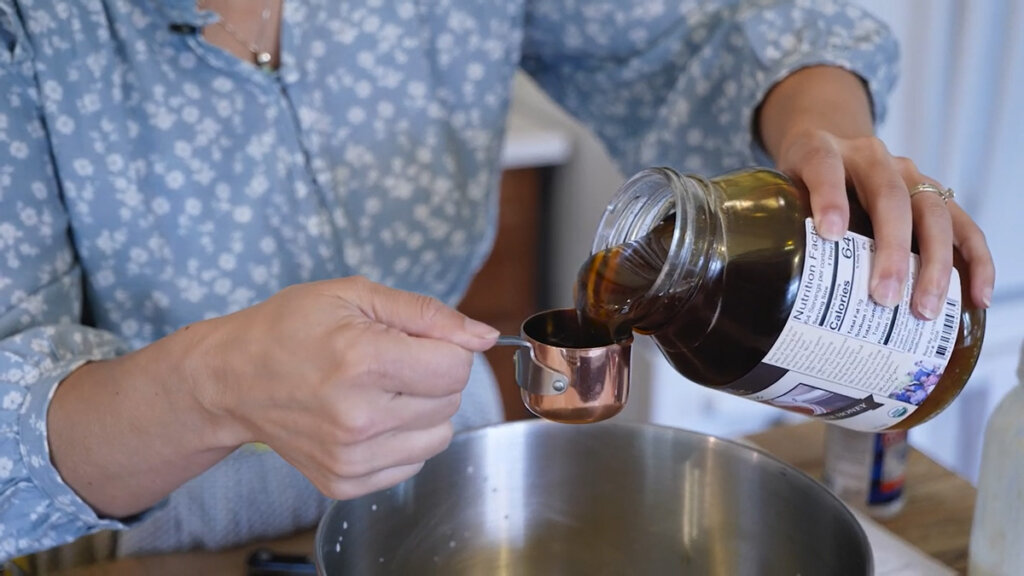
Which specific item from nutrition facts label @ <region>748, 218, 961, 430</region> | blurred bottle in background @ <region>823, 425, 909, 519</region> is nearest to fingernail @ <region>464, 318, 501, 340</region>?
nutrition facts label @ <region>748, 218, 961, 430</region>

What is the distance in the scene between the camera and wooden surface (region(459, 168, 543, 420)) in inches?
68.0

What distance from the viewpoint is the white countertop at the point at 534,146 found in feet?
5.36

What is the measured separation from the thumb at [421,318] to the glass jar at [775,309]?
0.10 meters

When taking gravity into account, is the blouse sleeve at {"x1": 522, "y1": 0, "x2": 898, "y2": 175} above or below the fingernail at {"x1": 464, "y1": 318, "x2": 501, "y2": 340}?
above

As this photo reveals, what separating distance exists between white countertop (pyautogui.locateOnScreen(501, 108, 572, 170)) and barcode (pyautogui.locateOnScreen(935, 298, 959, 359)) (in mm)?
1097

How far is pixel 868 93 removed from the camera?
2.78 ft

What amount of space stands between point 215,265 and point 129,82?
17 cm

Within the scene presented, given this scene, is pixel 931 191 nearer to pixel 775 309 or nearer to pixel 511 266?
pixel 775 309

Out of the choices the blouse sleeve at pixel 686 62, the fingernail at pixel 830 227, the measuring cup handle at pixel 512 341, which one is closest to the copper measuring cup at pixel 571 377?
the measuring cup handle at pixel 512 341

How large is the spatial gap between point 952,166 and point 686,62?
0.74 meters

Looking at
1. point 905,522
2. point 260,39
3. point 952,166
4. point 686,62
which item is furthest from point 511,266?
point 905,522

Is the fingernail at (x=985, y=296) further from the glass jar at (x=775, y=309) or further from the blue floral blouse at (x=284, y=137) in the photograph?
the blue floral blouse at (x=284, y=137)

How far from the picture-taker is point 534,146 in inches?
65.2

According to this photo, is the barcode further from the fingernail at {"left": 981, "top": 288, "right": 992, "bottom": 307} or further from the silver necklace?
the silver necklace
